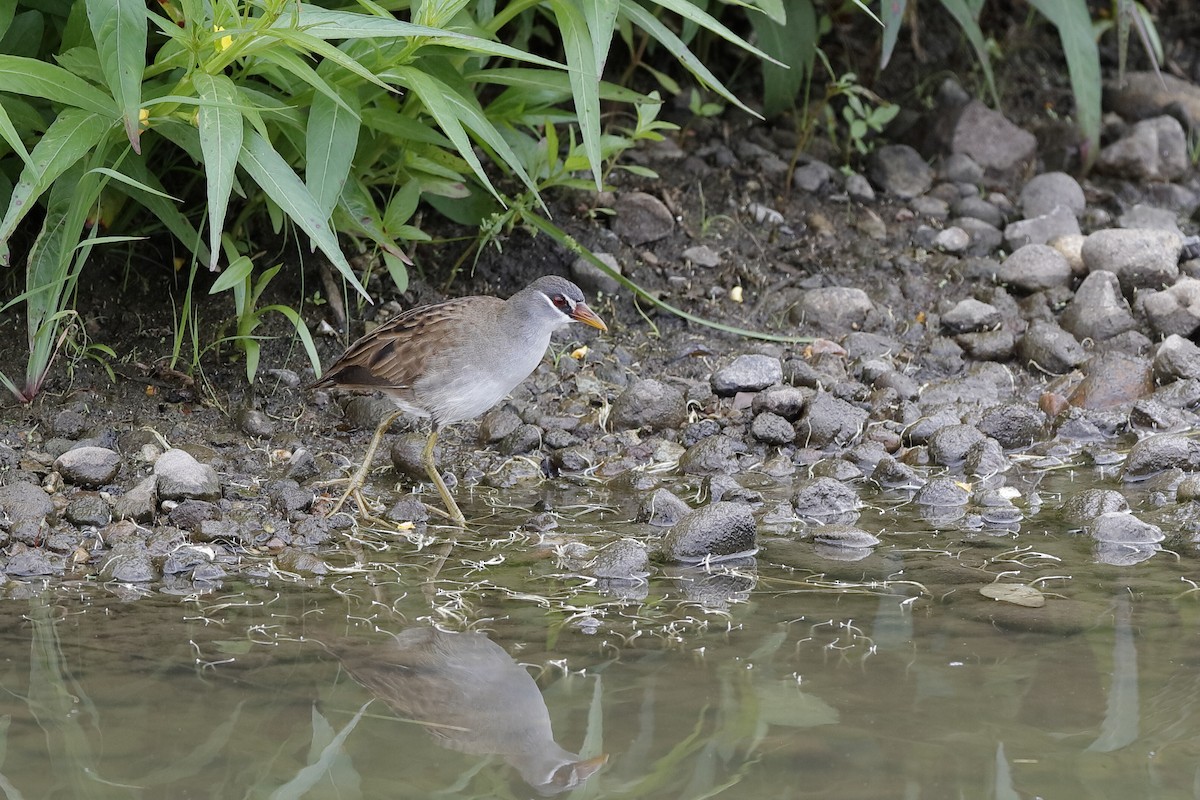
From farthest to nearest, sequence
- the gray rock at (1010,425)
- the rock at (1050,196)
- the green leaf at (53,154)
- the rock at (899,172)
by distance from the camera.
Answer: the rock at (899,172) < the rock at (1050,196) < the gray rock at (1010,425) < the green leaf at (53,154)

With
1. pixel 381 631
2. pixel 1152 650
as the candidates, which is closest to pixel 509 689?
pixel 381 631

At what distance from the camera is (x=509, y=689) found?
3281mm

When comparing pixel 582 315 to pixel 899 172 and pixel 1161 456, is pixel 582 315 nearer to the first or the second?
pixel 1161 456

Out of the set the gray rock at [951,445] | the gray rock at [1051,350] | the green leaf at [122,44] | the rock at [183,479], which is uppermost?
the green leaf at [122,44]

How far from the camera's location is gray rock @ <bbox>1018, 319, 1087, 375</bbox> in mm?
5758

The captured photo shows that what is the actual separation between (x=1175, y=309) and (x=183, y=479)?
409cm

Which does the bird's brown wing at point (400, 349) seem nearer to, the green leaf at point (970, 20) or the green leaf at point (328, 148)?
the green leaf at point (328, 148)

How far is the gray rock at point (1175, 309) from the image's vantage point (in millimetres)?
5824

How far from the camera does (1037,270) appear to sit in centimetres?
621

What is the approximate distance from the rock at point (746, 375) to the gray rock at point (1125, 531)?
5.12ft

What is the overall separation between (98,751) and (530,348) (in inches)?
90.5

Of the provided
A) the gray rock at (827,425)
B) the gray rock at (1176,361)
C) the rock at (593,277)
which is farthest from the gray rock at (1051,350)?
the rock at (593,277)

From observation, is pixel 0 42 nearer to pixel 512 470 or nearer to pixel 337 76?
pixel 337 76

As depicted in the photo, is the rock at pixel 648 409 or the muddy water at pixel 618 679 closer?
the muddy water at pixel 618 679
